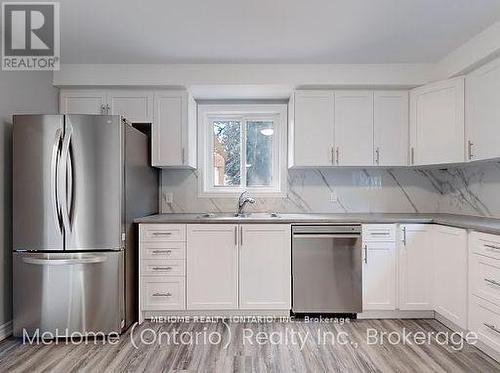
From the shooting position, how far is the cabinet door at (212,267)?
3.02 meters

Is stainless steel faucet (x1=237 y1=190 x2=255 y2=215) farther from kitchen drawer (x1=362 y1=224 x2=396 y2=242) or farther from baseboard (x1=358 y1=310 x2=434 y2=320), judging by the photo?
baseboard (x1=358 y1=310 x2=434 y2=320)

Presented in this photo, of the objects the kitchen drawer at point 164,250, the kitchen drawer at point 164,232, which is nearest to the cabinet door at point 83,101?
the kitchen drawer at point 164,232

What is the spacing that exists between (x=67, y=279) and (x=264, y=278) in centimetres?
162

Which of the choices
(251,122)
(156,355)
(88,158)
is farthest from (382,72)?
(156,355)

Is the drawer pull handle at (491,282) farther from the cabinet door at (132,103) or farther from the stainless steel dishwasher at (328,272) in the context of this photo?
the cabinet door at (132,103)

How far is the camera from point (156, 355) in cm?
240

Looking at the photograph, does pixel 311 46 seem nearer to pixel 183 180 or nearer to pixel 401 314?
pixel 183 180

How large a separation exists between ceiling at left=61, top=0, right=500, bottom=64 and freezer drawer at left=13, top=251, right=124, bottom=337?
1.80 metres

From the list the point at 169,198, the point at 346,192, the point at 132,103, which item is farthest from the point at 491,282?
the point at 132,103

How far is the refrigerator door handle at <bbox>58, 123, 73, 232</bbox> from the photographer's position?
261 centimetres

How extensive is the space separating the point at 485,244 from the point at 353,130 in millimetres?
1550

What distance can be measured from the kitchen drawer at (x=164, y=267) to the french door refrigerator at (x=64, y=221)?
41cm

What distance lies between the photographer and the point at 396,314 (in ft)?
10.1

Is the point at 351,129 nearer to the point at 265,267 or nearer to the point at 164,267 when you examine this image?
the point at 265,267
